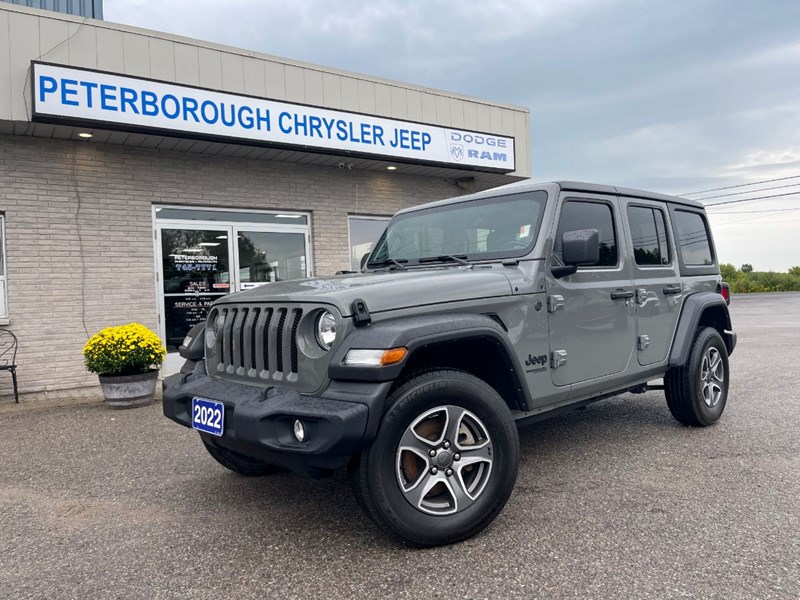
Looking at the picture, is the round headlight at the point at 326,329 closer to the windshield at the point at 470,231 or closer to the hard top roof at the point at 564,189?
the windshield at the point at 470,231

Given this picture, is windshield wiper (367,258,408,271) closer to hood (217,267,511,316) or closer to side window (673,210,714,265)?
hood (217,267,511,316)

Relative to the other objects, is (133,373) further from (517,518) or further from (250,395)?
(517,518)

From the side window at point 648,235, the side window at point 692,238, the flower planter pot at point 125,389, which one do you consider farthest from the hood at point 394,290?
the flower planter pot at point 125,389

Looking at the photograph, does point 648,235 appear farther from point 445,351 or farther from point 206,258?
point 206,258

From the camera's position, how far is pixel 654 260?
475 centimetres

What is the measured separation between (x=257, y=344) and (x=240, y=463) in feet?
3.99

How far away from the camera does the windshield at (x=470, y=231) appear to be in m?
3.87

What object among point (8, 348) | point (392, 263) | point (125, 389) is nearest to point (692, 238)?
point (392, 263)

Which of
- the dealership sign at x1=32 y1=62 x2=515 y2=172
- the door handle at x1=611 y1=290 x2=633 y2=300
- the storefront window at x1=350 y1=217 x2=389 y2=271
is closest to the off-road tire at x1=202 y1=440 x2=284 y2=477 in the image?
the door handle at x1=611 y1=290 x2=633 y2=300

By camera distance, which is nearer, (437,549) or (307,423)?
(307,423)

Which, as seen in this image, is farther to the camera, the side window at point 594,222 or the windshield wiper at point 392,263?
the windshield wiper at point 392,263

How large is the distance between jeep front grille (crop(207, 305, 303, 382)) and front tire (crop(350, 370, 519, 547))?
0.60 m

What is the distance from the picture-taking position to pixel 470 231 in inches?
163

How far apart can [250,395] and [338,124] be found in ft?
21.4
